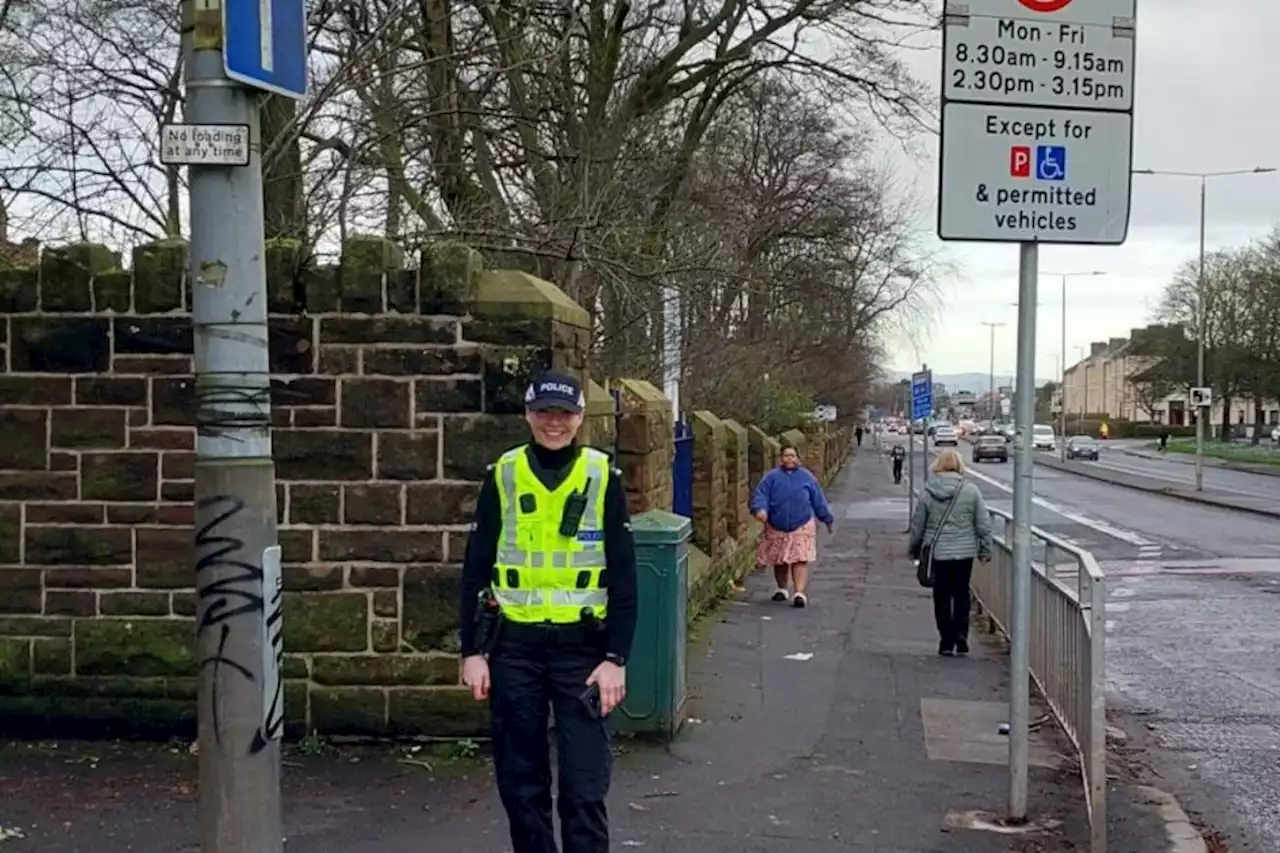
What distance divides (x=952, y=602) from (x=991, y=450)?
60.5 metres

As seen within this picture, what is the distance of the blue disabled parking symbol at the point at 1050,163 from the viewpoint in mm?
6141

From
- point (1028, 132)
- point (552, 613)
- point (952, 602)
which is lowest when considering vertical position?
point (952, 602)

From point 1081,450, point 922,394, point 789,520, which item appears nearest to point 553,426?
point 789,520

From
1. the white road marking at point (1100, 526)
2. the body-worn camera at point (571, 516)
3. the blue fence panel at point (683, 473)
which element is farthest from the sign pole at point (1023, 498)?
the white road marking at point (1100, 526)

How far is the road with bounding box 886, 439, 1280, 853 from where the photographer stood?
781 cm

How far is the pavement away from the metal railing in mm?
278

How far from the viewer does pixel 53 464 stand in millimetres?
7391

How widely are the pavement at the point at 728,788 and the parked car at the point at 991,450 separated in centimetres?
6158

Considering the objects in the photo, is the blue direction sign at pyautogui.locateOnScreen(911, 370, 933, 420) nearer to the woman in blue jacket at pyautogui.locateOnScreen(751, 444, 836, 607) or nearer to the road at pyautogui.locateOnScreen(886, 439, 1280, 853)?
the road at pyautogui.locateOnScreen(886, 439, 1280, 853)

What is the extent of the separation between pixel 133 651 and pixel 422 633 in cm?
141

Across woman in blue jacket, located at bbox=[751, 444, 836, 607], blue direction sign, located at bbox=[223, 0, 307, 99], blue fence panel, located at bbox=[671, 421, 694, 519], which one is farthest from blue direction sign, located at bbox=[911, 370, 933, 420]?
blue direction sign, located at bbox=[223, 0, 307, 99]

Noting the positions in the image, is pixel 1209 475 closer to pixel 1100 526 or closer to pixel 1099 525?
pixel 1099 525

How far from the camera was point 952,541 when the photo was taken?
36.6ft

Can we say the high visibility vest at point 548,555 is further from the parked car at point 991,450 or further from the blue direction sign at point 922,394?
the parked car at point 991,450
